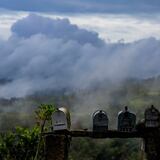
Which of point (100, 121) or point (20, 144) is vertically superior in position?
point (100, 121)

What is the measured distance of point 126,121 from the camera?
18609 millimetres

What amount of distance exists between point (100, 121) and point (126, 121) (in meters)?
0.87

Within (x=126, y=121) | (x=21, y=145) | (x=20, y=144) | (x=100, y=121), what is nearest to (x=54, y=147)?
(x=100, y=121)

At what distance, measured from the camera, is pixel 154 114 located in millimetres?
17953

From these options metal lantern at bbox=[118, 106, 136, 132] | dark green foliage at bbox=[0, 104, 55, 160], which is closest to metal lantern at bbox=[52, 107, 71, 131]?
metal lantern at bbox=[118, 106, 136, 132]

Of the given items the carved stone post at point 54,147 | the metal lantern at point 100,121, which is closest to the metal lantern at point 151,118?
the metal lantern at point 100,121

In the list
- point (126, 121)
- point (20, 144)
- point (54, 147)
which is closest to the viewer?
point (54, 147)

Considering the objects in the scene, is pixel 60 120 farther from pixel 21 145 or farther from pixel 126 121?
pixel 21 145

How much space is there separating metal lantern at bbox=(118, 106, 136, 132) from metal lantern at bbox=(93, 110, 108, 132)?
0.48 meters

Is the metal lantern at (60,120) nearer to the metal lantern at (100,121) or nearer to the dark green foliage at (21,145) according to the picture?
the metal lantern at (100,121)

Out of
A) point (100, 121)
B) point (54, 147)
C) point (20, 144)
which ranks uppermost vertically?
point (100, 121)

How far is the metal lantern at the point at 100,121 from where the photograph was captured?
60.9 feet

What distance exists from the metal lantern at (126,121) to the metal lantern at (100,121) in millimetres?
480

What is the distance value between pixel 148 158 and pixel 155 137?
716mm
